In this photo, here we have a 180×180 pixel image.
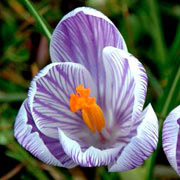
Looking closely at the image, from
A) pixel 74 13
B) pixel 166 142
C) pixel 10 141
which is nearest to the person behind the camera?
pixel 166 142

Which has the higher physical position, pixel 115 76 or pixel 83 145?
pixel 115 76

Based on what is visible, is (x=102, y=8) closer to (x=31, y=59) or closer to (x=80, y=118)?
(x=31, y=59)

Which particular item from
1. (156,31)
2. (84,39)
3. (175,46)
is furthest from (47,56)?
(84,39)

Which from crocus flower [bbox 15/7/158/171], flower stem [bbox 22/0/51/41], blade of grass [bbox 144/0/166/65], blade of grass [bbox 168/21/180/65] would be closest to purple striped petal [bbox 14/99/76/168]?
crocus flower [bbox 15/7/158/171]

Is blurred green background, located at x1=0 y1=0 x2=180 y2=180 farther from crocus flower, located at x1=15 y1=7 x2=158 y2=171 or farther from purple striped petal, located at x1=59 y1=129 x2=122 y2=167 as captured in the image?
purple striped petal, located at x1=59 y1=129 x2=122 y2=167

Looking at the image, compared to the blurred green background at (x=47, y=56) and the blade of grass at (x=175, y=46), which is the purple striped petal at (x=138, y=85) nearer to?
the blurred green background at (x=47, y=56)

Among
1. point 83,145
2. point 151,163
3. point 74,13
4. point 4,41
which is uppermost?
point 74,13

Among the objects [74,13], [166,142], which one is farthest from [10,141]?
[166,142]
